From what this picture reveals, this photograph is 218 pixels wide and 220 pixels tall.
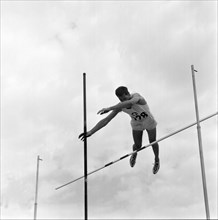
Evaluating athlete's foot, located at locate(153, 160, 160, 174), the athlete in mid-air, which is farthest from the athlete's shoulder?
athlete's foot, located at locate(153, 160, 160, 174)

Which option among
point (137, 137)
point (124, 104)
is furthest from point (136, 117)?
point (124, 104)

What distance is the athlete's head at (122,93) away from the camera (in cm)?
936

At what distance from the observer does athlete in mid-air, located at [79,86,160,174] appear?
9310 mm

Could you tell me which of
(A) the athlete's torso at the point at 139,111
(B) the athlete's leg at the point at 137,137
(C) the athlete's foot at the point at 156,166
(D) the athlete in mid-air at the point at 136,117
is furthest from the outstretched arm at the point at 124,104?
(C) the athlete's foot at the point at 156,166

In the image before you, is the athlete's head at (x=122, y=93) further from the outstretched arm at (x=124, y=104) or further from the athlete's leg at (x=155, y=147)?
the athlete's leg at (x=155, y=147)

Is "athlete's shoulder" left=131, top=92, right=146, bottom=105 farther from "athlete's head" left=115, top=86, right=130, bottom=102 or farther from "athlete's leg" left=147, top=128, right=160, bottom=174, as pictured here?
"athlete's leg" left=147, top=128, right=160, bottom=174

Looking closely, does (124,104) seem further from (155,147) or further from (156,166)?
(156,166)

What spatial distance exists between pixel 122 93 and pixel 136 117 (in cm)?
65

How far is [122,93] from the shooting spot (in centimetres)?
939

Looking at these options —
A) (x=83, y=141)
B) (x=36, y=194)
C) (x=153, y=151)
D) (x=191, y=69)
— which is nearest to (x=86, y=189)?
(x=83, y=141)

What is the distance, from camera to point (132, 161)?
1030cm

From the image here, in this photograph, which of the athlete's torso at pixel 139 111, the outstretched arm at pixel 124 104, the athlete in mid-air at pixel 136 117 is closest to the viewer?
the outstretched arm at pixel 124 104

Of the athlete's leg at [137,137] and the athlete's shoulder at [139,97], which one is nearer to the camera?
the athlete's shoulder at [139,97]

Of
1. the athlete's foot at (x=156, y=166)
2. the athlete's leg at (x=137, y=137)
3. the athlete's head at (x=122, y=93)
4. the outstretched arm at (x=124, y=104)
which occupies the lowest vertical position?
the athlete's foot at (x=156, y=166)
